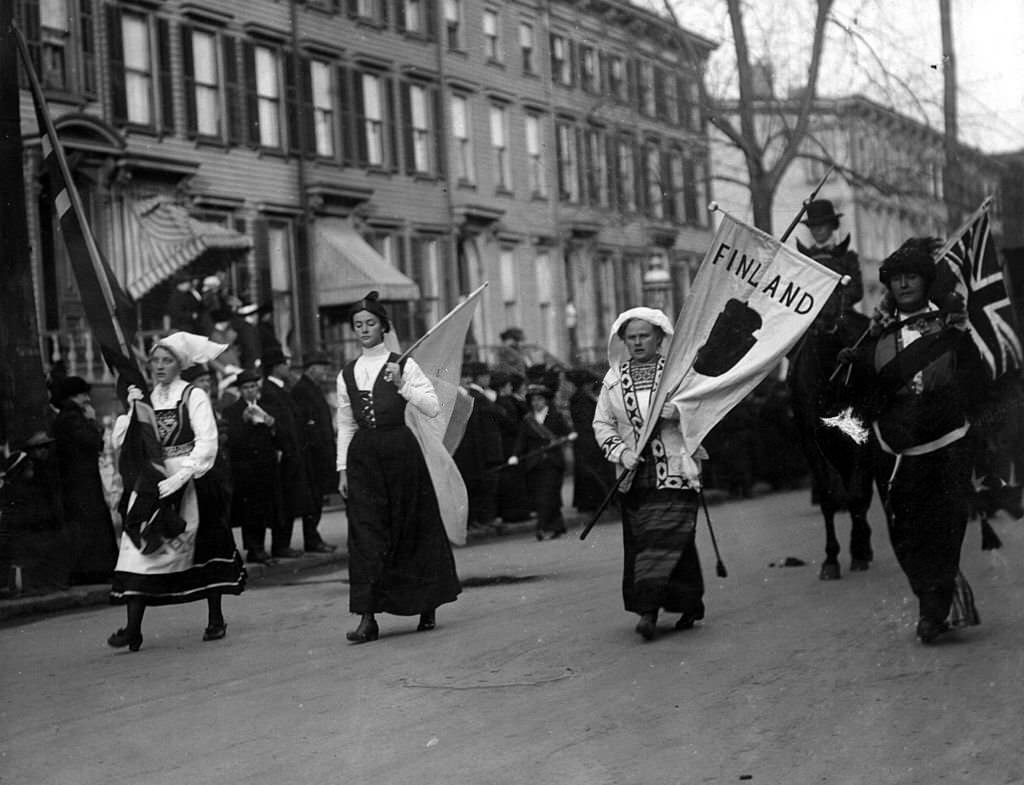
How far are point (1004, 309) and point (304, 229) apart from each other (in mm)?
21163

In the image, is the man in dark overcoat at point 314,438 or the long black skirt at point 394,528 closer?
the long black skirt at point 394,528

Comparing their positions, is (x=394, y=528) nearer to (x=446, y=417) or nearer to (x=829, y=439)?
(x=446, y=417)

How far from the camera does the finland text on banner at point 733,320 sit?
29.9 ft

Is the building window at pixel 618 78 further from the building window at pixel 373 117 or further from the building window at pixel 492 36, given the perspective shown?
the building window at pixel 492 36

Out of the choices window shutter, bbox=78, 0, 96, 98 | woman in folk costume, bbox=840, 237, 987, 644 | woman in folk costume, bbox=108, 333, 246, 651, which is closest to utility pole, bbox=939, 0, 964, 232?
woman in folk costume, bbox=840, 237, 987, 644

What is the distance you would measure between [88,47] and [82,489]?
13.4m

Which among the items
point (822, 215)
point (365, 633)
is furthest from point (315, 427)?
point (365, 633)

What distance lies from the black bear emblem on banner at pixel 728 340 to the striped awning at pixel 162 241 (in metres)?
16.7

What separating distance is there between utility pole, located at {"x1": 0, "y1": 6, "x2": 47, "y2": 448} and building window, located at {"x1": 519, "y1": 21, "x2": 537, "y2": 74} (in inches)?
848

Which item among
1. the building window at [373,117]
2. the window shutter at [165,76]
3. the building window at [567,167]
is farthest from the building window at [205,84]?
Result: the building window at [567,167]

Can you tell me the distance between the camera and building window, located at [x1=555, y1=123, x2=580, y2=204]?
3328cm

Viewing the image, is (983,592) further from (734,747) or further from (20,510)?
(20,510)

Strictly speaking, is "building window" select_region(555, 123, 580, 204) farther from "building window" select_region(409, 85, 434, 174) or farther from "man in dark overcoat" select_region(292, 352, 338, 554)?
"man in dark overcoat" select_region(292, 352, 338, 554)

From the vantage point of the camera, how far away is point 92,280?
35.6 ft
